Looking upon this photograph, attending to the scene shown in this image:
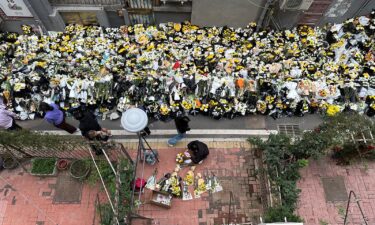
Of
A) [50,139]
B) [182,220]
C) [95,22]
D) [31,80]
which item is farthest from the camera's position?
[95,22]

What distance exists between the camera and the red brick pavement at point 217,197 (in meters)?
8.41

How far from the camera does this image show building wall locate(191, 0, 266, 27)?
1013 cm

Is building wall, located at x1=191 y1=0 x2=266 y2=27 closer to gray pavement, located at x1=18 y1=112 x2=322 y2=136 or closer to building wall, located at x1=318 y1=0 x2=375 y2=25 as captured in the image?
building wall, located at x1=318 y1=0 x2=375 y2=25

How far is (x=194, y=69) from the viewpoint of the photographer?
32.7 ft

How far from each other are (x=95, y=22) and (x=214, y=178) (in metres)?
6.68

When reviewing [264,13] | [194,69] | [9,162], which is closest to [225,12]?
[264,13]

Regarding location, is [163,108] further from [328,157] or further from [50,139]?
[328,157]

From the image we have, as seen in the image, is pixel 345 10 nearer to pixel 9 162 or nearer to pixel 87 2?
pixel 87 2

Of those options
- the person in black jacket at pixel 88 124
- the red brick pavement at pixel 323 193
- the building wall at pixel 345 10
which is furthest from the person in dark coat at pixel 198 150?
the building wall at pixel 345 10

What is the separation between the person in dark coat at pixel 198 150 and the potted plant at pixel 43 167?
3.80 meters

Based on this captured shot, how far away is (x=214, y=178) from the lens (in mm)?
8930

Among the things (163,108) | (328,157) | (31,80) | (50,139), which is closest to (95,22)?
(31,80)

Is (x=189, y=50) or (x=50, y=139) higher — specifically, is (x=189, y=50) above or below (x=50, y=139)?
above

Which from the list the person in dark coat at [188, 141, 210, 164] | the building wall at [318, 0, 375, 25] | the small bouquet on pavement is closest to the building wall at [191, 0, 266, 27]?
the building wall at [318, 0, 375, 25]
